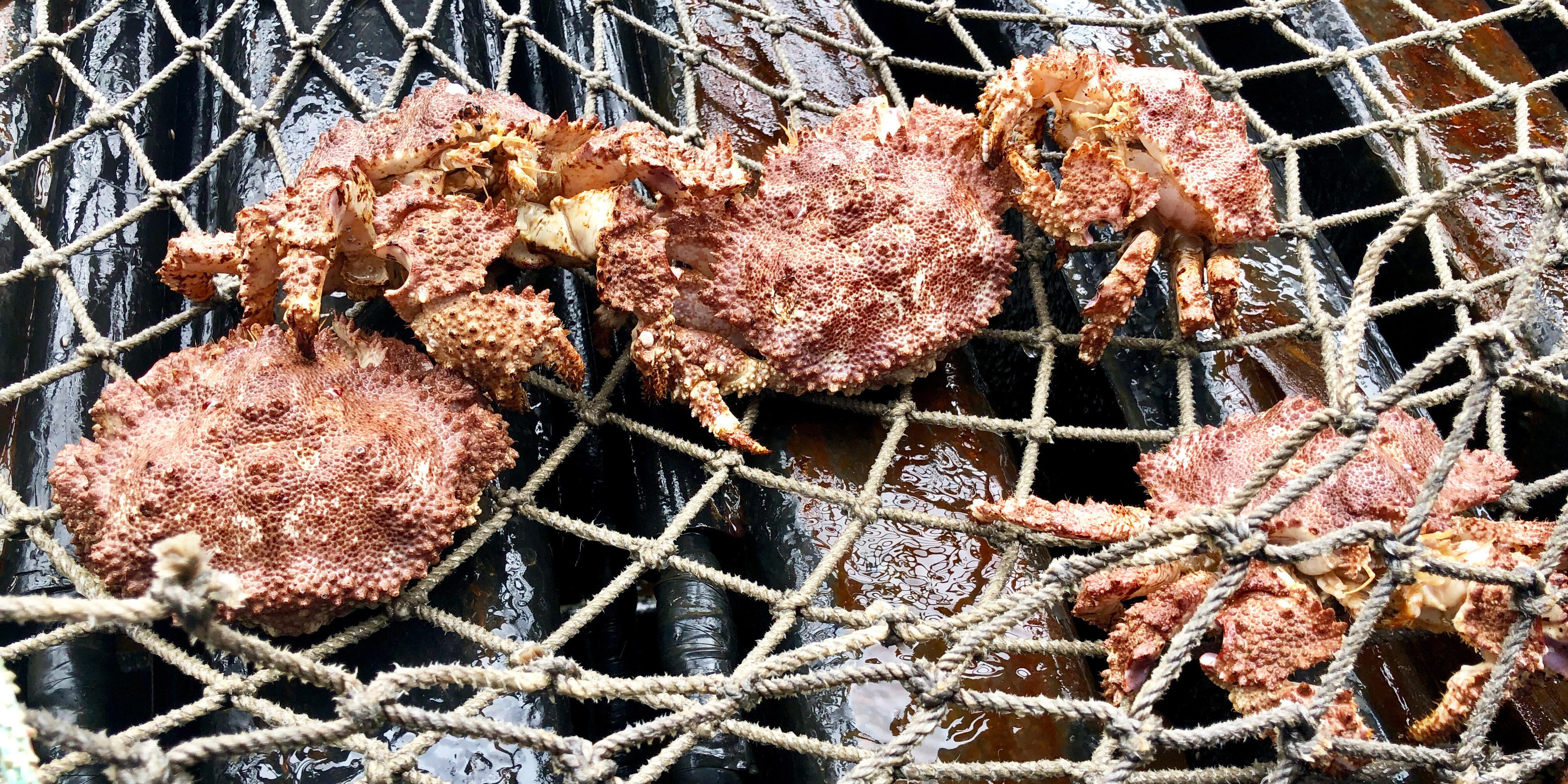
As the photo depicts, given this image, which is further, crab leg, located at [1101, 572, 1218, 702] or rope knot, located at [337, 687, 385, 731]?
crab leg, located at [1101, 572, 1218, 702]

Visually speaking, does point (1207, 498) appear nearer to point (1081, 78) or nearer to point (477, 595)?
point (1081, 78)

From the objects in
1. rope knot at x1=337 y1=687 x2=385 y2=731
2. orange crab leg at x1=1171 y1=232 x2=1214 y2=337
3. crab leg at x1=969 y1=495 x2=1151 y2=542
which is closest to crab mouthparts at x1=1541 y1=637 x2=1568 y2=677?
crab leg at x1=969 y1=495 x2=1151 y2=542

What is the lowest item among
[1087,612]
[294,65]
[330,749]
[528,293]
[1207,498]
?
[330,749]

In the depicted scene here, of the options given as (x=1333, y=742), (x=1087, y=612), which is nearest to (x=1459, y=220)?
(x=1087, y=612)

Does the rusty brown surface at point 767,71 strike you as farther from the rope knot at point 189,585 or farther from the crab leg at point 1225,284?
the rope knot at point 189,585

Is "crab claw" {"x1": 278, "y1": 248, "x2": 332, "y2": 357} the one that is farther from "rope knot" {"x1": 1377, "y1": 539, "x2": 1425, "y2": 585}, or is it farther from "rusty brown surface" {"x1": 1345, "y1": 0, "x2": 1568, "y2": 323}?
"rusty brown surface" {"x1": 1345, "y1": 0, "x2": 1568, "y2": 323}

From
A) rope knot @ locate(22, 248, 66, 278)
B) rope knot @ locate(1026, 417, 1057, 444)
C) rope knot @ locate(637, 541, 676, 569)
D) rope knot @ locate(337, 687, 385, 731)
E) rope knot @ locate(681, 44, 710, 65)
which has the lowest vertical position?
Answer: rope knot @ locate(337, 687, 385, 731)

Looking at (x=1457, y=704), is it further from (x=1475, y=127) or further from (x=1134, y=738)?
(x=1475, y=127)
